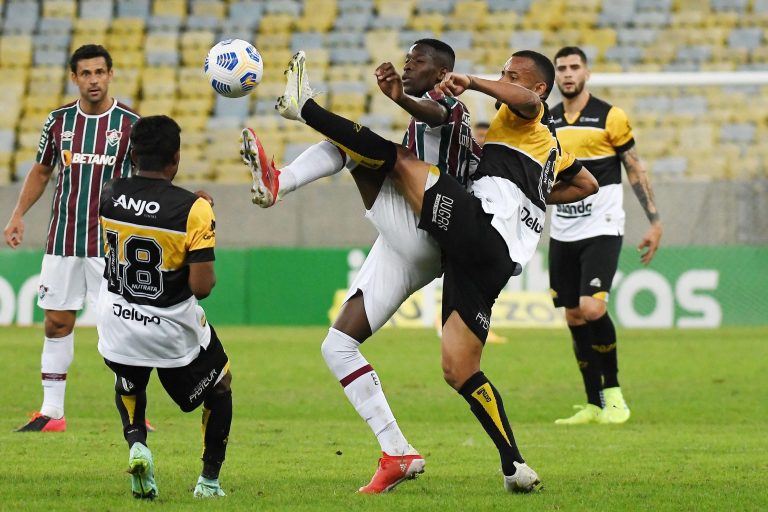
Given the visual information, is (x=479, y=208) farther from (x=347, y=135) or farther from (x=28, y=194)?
(x=28, y=194)

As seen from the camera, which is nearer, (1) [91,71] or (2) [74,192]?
(1) [91,71]

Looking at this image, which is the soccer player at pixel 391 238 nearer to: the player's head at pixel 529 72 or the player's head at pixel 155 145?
the player's head at pixel 529 72

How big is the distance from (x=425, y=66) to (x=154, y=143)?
4.32 feet

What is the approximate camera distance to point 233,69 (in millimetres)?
6188

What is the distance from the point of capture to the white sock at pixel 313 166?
609 centimetres

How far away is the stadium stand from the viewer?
22.5m

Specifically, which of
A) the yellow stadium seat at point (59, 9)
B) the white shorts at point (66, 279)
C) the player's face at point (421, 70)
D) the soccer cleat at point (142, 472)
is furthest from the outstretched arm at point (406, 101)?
the yellow stadium seat at point (59, 9)

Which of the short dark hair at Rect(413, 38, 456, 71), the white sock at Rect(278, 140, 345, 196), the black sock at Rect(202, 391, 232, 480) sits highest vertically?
the short dark hair at Rect(413, 38, 456, 71)

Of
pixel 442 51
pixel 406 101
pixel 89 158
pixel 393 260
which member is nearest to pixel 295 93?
pixel 406 101

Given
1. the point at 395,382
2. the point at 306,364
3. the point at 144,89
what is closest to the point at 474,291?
the point at 395,382

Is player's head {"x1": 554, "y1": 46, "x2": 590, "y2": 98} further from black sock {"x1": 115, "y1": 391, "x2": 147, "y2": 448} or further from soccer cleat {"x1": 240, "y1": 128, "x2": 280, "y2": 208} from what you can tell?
black sock {"x1": 115, "y1": 391, "x2": 147, "y2": 448}

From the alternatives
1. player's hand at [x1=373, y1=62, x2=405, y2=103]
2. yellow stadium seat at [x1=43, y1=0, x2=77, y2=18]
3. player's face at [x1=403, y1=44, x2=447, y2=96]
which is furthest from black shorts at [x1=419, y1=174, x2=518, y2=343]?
yellow stadium seat at [x1=43, y1=0, x2=77, y2=18]

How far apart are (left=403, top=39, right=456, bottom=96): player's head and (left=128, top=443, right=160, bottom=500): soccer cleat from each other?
2011 mm

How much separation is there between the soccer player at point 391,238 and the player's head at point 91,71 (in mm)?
2869
